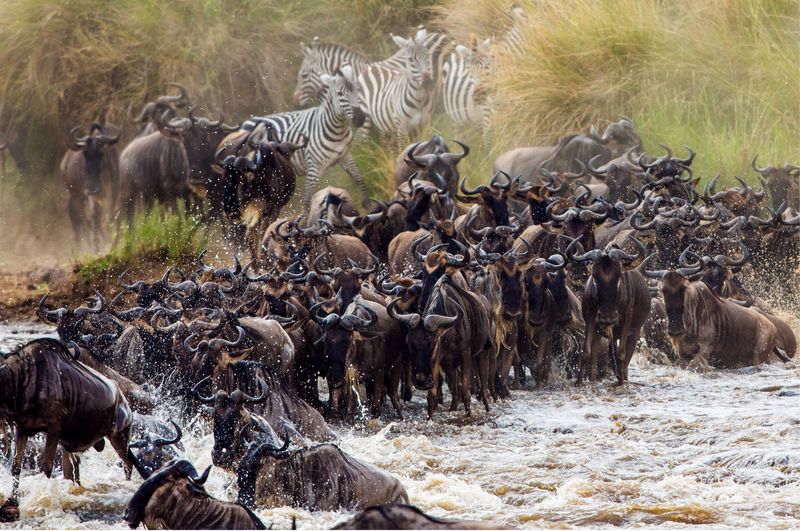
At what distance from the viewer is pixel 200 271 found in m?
11.7

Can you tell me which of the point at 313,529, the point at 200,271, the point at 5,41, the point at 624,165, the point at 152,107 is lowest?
the point at 313,529

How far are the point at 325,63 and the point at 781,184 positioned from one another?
23.1ft

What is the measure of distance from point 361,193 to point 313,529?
1136 cm

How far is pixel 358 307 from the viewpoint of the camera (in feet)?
33.3

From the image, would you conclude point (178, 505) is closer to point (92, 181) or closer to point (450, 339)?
point (450, 339)

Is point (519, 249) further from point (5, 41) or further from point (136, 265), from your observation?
point (5, 41)

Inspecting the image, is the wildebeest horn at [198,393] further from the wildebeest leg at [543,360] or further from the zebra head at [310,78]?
the zebra head at [310,78]

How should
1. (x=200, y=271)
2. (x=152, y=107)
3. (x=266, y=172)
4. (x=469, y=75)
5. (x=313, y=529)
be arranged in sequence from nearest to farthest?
(x=313, y=529), (x=200, y=271), (x=266, y=172), (x=152, y=107), (x=469, y=75)

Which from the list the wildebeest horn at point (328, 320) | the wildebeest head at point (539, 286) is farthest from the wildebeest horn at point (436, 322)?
the wildebeest head at point (539, 286)

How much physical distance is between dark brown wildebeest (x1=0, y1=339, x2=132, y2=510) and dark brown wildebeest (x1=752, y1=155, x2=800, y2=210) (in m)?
9.74

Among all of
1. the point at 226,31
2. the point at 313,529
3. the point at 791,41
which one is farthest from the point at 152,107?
the point at 313,529

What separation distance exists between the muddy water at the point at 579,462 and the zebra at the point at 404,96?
8337 millimetres

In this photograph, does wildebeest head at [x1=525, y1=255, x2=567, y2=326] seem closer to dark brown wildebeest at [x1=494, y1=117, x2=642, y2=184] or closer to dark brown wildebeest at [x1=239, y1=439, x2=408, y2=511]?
dark brown wildebeest at [x1=239, y1=439, x2=408, y2=511]

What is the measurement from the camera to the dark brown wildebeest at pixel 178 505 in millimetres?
6043
